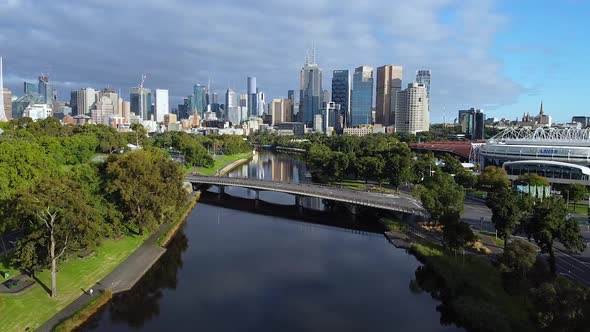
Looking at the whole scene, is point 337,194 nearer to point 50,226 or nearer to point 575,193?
point 575,193

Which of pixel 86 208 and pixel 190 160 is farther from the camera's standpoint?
pixel 190 160

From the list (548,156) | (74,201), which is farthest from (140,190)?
(548,156)

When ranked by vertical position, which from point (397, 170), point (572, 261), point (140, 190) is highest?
point (397, 170)

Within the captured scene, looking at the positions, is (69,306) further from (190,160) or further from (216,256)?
(190,160)

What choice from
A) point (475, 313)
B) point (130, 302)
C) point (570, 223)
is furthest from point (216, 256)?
point (570, 223)

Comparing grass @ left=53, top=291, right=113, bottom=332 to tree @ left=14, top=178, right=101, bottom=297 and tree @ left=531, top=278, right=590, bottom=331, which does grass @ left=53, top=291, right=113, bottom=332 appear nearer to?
tree @ left=14, top=178, right=101, bottom=297

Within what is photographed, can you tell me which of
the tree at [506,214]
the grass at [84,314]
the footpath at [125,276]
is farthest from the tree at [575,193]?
the grass at [84,314]

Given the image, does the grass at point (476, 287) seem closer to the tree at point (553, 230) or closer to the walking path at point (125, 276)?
the tree at point (553, 230)
